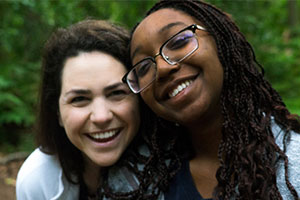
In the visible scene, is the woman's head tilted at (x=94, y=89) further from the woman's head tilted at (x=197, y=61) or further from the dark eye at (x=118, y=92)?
the woman's head tilted at (x=197, y=61)

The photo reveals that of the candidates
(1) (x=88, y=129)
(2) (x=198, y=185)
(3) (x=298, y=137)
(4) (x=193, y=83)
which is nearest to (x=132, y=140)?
(1) (x=88, y=129)

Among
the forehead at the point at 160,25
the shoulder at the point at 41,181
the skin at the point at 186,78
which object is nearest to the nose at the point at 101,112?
the skin at the point at 186,78

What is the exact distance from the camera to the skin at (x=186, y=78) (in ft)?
6.34

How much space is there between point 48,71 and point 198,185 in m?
1.52

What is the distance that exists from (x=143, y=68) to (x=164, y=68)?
212mm

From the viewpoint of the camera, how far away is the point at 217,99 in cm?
203

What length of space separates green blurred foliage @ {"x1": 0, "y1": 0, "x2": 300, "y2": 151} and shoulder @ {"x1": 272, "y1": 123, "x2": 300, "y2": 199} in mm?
2402

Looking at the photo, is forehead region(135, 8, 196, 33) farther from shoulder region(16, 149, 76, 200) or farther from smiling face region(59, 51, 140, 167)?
shoulder region(16, 149, 76, 200)

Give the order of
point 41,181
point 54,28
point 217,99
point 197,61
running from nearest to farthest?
1. point 197,61
2. point 217,99
3. point 41,181
4. point 54,28

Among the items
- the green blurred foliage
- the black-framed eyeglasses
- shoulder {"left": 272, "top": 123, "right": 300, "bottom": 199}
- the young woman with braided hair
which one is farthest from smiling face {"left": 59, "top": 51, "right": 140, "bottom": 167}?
the green blurred foliage

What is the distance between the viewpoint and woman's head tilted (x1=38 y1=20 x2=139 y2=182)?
2326 mm

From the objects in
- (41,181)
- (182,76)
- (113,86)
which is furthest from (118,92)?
(41,181)

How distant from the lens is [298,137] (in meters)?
2.05

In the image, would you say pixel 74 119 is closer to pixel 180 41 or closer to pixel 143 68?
pixel 143 68
